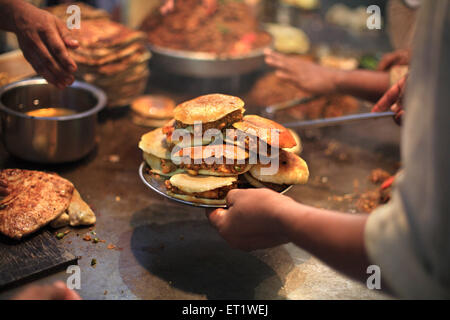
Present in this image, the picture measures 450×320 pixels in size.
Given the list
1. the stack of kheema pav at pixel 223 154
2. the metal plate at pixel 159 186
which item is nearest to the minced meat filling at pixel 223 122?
the stack of kheema pav at pixel 223 154

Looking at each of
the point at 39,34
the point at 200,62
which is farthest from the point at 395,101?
the point at 39,34

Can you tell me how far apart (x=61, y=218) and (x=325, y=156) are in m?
1.66

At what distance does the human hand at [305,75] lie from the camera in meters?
2.99

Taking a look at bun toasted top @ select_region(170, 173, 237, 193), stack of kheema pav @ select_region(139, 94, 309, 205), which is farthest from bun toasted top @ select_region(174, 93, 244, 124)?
bun toasted top @ select_region(170, 173, 237, 193)

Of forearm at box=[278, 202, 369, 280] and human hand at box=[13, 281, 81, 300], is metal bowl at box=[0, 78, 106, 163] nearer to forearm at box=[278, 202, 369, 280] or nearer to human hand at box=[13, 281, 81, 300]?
human hand at box=[13, 281, 81, 300]

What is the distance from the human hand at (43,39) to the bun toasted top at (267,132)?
0.90 m

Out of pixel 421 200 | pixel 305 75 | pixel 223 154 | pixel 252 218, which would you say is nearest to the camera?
pixel 421 200

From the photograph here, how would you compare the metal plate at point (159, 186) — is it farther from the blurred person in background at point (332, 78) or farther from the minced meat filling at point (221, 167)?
the blurred person in background at point (332, 78)

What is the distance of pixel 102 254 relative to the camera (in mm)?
1895

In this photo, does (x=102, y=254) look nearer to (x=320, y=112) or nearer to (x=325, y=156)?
(x=325, y=156)

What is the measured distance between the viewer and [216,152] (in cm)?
170

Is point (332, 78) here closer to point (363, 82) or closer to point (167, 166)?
point (363, 82)

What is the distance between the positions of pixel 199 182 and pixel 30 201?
814 mm
